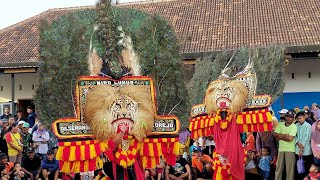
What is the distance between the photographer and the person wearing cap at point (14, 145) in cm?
1162

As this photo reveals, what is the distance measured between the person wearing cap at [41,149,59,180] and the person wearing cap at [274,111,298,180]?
167 inches

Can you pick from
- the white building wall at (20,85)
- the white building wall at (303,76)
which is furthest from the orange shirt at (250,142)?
the white building wall at (20,85)

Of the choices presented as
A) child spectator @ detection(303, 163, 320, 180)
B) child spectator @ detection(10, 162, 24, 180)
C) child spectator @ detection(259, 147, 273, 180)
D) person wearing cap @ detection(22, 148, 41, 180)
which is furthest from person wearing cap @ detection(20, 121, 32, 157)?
child spectator @ detection(303, 163, 320, 180)

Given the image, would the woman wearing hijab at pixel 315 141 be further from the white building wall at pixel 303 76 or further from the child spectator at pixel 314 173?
the white building wall at pixel 303 76

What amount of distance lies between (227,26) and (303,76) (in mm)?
3356

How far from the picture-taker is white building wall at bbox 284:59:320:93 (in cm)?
1916

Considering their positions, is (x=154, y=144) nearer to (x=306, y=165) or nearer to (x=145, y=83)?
(x=145, y=83)

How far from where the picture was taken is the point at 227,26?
2067 centimetres

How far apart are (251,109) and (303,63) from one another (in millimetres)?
11535

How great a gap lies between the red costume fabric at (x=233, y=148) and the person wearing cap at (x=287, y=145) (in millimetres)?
1983

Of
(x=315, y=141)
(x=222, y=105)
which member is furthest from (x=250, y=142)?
(x=222, y=105)

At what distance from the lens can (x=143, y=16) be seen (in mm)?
7191

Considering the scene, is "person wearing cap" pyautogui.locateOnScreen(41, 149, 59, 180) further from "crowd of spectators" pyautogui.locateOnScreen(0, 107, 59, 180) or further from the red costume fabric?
the red costume fabric

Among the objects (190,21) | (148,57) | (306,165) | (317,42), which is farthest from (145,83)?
(190,21)
